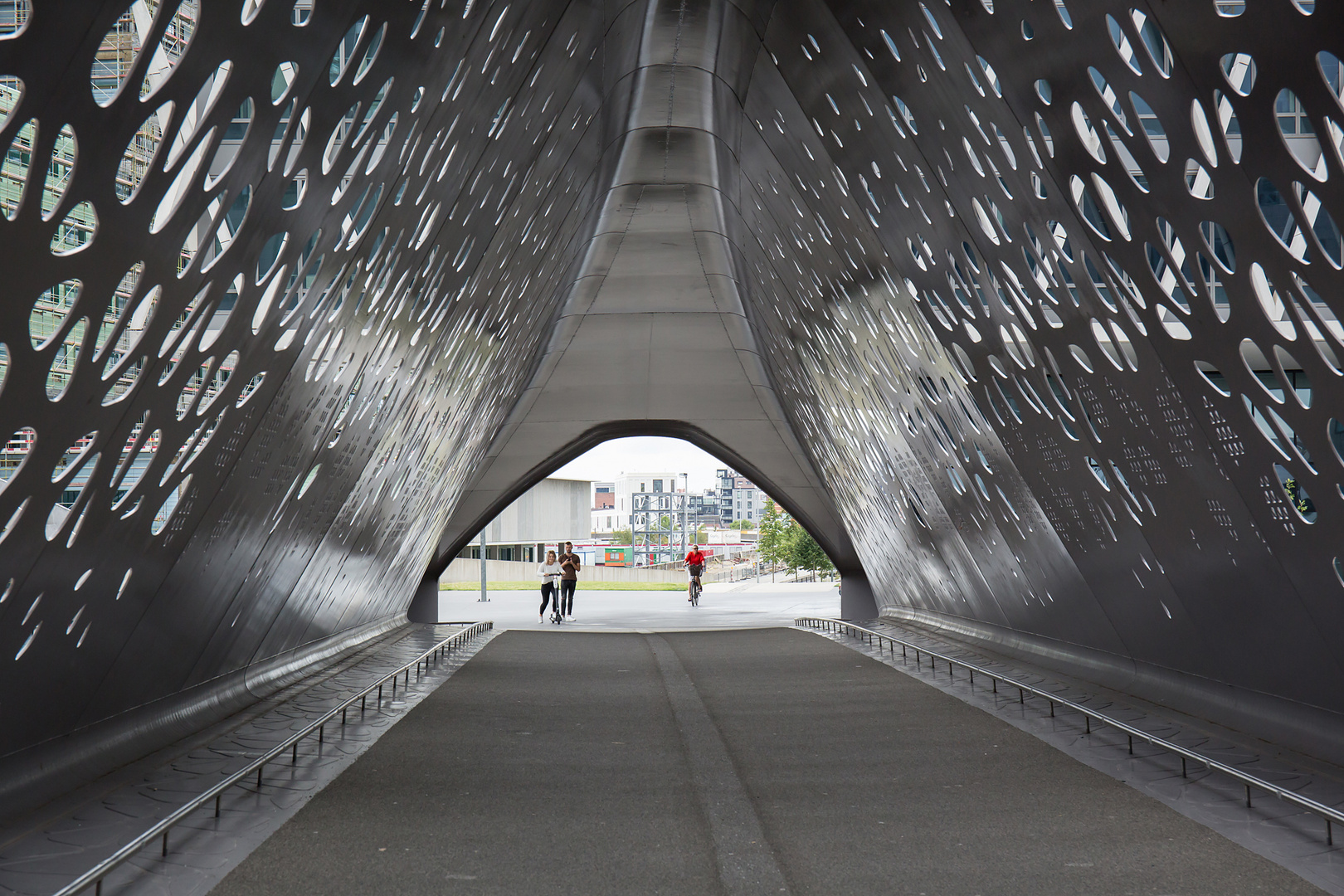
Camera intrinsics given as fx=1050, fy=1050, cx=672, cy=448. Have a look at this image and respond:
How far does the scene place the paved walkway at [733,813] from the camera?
529 centimetres

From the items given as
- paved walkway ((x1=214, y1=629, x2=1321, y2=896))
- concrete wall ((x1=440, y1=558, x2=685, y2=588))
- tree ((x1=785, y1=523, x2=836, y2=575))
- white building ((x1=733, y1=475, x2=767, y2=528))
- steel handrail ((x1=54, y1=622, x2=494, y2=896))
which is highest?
white building ((x1=733, y1=475, x2=767, y2=528))

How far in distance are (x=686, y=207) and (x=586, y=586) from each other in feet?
94.7

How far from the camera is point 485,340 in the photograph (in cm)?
1533

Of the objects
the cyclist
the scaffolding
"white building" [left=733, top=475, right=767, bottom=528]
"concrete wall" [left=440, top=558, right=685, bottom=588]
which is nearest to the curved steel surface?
the cyclist

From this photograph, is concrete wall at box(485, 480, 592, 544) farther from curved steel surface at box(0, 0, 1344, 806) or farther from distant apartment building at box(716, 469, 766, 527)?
distant apartment building at box(716, 469, 766, 527)

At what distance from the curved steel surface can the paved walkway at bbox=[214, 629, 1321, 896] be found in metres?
1.91

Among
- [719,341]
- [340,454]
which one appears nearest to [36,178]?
[340,454]

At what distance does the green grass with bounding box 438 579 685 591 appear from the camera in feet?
137

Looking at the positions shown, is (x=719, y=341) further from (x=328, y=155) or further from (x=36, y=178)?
(x=36, y=178)

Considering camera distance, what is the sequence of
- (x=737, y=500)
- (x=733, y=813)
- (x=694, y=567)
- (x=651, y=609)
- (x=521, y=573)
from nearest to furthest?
1. (x=733, y=813)
2. (x=651, y=609)
3. (x=694, y=567)
4. (x=521, y=573)
5. (x=737, y=500)

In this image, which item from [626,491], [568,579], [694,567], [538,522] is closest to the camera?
[568,579]

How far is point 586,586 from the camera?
43312 millimetres

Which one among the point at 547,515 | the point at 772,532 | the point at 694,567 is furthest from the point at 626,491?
the point at 694,567

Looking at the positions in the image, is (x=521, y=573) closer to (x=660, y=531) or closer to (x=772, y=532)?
(x=772, y=532)
